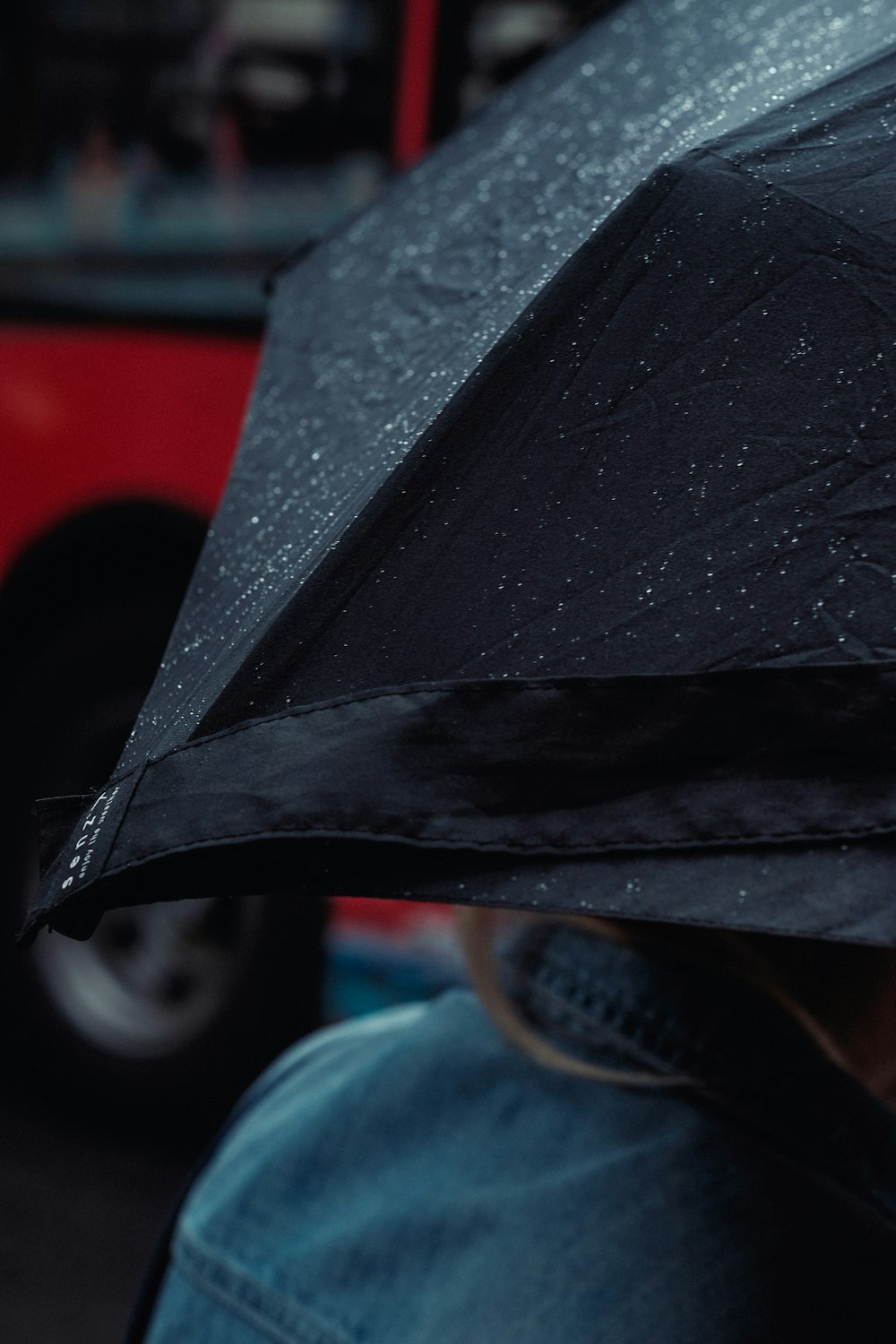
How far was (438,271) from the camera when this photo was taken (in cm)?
104

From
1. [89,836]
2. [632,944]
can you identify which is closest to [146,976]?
[632,944]

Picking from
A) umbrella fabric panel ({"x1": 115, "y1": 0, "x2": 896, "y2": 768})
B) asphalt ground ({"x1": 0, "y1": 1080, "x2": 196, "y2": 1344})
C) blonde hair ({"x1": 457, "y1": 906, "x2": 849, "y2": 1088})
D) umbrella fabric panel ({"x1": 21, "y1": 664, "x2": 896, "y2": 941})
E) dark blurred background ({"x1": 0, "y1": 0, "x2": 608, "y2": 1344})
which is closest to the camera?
umbrella fabric panel ({"x1": 21, "y1": 664, "x2": 896, "y2": 941})

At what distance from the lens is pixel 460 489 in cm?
68

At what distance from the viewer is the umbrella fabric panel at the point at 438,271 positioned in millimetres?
749

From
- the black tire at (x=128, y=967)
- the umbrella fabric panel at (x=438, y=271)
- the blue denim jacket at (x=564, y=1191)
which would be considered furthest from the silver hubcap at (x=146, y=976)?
the blue denim jacket at (x=564, y=1191)

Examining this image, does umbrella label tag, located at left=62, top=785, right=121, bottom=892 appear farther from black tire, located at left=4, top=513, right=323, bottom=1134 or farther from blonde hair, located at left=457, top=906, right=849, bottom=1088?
black tire, located at left=4, top=513, right=323, bottom=1134

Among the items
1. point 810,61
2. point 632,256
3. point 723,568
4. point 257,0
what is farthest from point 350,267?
point 257,0

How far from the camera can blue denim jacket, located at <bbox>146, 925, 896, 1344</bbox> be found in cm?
83

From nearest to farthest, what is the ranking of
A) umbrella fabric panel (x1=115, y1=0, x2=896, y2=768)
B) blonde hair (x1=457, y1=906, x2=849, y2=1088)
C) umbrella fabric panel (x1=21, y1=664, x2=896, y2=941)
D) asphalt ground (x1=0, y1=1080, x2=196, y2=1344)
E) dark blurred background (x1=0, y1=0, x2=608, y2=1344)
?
umbrella fabric panel (x1=21, y1=664, x2=896, y2=941)
umbrella fabric panel (x1=115, y1=0, x2=896, y2=768)
blonde hair (x1=457, y1=906, x2=849, y2=1088)
asphalt ground (x1=0, y1=1080, x2=196, y2=1344)
dark blurred background (x1=0, y1=0, x2=608, y2=1344)

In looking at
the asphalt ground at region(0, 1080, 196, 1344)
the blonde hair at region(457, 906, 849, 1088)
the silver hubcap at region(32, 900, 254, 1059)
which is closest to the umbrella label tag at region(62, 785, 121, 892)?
the blonde hair at region(457, 906, 849, 1088)

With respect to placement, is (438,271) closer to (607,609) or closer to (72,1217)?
(607,609)

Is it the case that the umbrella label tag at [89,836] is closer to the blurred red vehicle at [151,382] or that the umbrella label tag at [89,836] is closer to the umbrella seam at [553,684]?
the umbrella seam at [553,684]

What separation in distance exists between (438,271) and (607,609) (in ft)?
1.52

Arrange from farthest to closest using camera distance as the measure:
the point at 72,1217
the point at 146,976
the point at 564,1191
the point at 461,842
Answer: the point at 146,976, the point at 72,1217, the point at 564,1191, the point at 461,842
